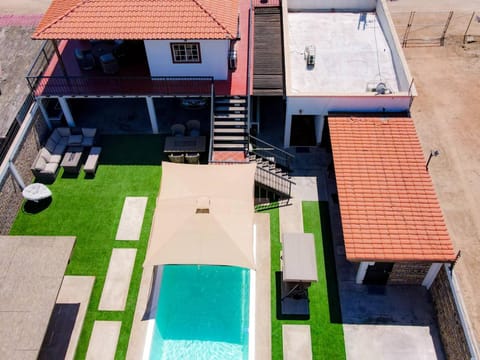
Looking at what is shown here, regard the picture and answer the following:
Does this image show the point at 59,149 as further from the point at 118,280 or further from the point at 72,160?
the point at 118,280

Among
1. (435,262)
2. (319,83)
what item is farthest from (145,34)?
(435,262)

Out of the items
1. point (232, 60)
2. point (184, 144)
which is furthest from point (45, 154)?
point (232, 60)

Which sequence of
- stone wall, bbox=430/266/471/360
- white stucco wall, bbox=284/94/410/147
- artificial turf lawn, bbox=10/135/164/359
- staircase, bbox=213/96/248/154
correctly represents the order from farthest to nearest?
staircase, bbox=213/96/248/154 < white stucco wall, bbox=284/94/410/147 < artificial turf lawn, bbox=10/135/164/359 < stone wall, bbox=430/266/471/360

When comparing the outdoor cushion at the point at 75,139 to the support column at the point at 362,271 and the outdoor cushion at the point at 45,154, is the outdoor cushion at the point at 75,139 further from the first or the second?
the support column at the point at 362,271

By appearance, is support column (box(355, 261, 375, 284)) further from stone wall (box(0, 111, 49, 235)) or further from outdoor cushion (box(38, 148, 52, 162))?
outdoor cushion (box(38, 148, 52, 162))

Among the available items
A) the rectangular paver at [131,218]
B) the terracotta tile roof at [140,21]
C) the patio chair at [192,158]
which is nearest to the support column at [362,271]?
the patio chair at [192,158]

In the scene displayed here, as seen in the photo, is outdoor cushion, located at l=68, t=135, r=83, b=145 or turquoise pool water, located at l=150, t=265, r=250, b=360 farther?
outdoor cushion, located at l=68, t=135, r=83, b=145

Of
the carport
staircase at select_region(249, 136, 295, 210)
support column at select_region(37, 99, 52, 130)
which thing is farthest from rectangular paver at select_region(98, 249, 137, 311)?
the carport
